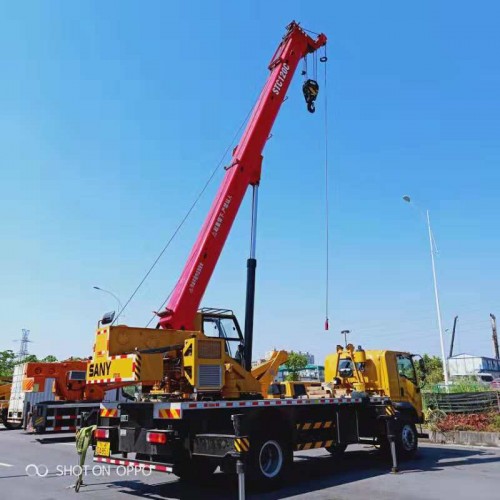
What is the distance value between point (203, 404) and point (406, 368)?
7.26 meters

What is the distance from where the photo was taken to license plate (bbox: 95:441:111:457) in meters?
9.04

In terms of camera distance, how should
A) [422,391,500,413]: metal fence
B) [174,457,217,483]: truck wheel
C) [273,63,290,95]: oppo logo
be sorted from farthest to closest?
[422,391,500,413]: metal fence
[273,63,290,95]: oppo logo
[174,457,217,483]: truck wheel

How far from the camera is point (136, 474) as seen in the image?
1026cm

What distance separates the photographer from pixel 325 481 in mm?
9148

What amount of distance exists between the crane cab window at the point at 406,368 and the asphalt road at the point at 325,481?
6.40 ft

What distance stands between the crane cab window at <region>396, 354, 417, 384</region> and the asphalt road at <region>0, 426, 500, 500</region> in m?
1.95

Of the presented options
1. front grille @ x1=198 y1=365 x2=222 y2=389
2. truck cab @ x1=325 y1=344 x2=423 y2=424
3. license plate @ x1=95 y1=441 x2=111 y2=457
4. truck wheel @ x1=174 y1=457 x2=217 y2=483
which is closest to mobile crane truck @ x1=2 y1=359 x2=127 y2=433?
license plate @ x1=95 y1=441 x2=111 y2=457

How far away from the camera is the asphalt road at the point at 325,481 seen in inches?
317

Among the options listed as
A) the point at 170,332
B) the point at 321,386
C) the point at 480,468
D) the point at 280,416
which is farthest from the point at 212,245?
the point at 480,468

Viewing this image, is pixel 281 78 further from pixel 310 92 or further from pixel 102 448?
pixel 102 448

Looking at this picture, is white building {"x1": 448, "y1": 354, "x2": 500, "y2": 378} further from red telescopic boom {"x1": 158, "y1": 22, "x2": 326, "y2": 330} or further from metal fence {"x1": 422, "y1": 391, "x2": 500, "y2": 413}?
red telescopic boom {"x1": 158, "y1": 22, "x2": 326, "y2": 330}

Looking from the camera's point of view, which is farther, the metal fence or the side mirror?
the metal fence

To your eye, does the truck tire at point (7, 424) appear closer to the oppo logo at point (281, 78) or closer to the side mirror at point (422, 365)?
the side mirror at point (422, 365)
